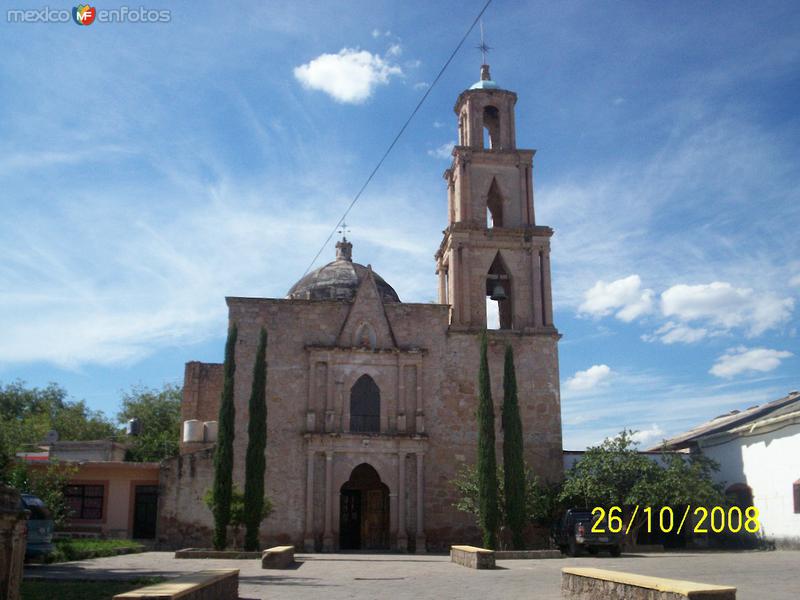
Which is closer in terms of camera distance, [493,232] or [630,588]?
[630,588]

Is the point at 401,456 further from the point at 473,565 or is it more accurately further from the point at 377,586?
the point at 377,586

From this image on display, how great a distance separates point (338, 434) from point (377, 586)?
1461cm

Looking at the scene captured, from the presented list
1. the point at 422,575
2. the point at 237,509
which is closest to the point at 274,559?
the point at 422,575

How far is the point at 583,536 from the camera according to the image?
23.3 metres

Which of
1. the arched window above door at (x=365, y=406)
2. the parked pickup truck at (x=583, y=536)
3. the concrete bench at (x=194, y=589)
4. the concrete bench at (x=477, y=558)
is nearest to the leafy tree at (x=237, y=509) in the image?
the arched window above door at (x=365, y=406)

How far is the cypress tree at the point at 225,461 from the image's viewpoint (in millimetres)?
24469

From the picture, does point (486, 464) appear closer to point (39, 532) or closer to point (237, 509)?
point (237, 509)

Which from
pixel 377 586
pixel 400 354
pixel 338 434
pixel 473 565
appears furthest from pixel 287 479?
pixel 377 586

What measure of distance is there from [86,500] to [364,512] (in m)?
9.73

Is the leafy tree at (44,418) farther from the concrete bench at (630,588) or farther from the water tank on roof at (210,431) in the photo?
the concrete bench at (630,588)

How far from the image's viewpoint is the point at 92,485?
2803cm

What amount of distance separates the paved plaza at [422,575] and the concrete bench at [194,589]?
67 cm

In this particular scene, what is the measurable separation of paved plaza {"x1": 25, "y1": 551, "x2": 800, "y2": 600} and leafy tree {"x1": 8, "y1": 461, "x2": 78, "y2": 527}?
351cm

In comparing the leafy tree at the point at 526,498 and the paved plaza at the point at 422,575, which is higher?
the leafy tree at the point at 526,498
